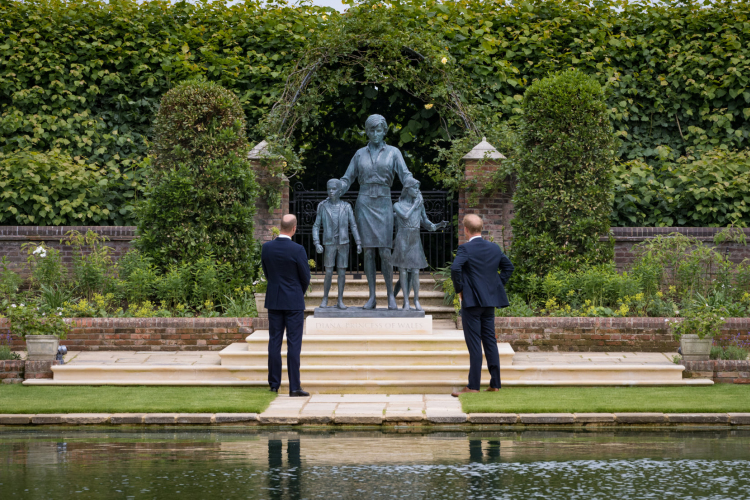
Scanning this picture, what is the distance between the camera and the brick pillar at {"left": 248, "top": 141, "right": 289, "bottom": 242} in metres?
13.8

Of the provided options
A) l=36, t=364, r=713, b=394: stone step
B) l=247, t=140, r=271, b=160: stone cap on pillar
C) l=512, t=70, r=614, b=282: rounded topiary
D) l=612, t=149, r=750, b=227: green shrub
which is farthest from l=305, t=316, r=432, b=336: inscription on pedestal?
l=612, t=149, r=750, b=227: green shrub

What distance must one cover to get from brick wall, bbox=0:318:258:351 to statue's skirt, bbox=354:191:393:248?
2.33 m

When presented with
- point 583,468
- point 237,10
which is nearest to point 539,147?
point 237,10

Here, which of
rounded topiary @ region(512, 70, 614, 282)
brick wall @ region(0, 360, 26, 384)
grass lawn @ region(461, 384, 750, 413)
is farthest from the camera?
rounded topiary @ region(512, 70, 614, 282)

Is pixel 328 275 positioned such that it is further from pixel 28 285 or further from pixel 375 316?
pixel 28 285

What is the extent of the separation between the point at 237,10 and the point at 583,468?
1181 centimetres

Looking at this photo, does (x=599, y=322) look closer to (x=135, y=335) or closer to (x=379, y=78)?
(x=379, y=78)

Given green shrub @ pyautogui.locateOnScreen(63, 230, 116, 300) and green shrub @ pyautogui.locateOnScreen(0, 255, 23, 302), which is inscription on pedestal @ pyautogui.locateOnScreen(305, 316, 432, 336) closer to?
green shrub @ pyautogui.locateOnScreen(63, 230, 116, 300)

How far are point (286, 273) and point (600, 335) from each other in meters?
4.27

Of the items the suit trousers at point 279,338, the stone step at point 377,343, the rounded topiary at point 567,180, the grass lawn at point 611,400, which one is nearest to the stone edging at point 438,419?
the grass lawn at point 611,400

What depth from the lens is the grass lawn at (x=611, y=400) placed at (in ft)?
25.5

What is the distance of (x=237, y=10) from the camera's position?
15.5 metres

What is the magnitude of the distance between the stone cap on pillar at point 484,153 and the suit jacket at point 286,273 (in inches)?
202

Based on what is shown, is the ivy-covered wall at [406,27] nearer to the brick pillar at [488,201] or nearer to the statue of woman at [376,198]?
the brick pillar at [488,201]
